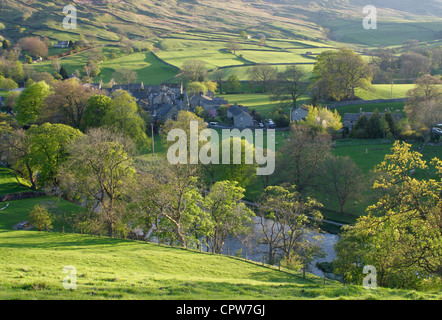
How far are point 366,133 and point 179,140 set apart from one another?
1290 inches

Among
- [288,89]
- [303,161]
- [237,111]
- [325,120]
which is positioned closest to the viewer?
[303,161]

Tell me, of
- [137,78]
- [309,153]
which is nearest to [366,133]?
[309,153]

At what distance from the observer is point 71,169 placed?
117 ft

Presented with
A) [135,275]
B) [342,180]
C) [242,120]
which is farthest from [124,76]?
[135,275]

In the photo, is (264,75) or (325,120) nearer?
(325,120)

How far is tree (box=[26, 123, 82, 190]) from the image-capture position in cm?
4053

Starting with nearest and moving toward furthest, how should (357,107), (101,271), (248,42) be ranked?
(101,271), (357,107), (248,42)

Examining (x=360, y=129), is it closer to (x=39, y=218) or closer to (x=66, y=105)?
(x=66, y=105)

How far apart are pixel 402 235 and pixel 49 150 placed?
1481 inches

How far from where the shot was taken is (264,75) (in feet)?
330

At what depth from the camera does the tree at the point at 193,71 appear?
355ft

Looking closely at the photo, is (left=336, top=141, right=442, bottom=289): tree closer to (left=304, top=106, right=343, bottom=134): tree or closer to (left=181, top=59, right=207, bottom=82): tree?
(left=304, top=106, right=343, bottom=134): tree

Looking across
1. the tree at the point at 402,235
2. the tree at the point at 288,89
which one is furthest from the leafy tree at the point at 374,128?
the tree at the point at 402,235
